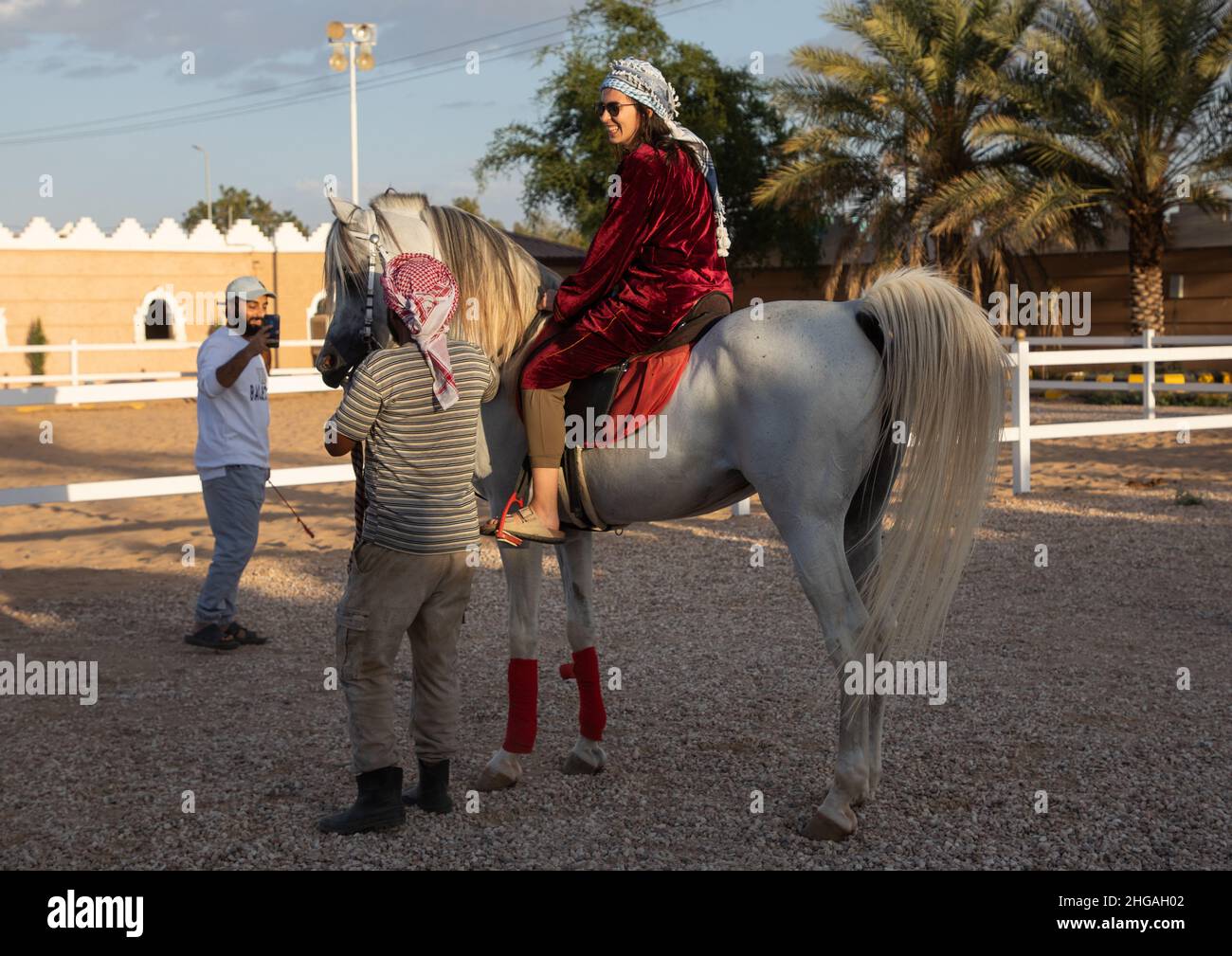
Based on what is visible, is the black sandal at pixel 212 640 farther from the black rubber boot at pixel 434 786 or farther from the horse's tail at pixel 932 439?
the horse's tail at pixel 932 439

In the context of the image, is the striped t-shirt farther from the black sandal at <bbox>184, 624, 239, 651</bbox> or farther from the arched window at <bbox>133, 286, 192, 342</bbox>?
the arched window at <bbox>133, 286, 192, 342</bbox>

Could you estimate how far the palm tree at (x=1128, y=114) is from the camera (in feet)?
64.0

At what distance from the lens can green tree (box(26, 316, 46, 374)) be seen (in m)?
28.7

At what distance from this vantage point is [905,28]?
22.1 metres

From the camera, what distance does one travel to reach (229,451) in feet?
20.3

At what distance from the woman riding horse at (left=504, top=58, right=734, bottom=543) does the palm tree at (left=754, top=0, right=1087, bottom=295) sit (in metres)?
18.2

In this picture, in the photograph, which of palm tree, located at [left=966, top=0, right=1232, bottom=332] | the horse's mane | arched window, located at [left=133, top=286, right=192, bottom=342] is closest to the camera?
the horse's mane

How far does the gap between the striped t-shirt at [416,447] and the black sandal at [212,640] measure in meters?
2.86

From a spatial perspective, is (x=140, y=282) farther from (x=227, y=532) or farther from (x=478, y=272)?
(x=478, y=272)

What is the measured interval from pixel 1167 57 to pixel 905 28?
4745mm

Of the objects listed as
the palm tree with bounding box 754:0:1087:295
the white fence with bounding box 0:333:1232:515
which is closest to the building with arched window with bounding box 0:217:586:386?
the palm tree with bounding box 754:0:1087:295

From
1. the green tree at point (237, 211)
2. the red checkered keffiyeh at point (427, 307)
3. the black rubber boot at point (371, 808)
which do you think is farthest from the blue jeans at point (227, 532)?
the green tree at point (237, 211)
